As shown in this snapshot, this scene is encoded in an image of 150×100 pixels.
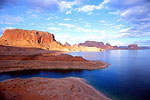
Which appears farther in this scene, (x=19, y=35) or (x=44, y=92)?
(x=19, y=35)

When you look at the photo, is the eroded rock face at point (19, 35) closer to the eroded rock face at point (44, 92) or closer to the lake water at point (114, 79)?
the lake water at point (114, 79)

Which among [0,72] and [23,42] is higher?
[23,42]

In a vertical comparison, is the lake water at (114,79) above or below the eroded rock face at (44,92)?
below

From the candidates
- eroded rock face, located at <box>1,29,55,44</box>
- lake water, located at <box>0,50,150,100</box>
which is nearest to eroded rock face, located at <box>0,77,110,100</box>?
lake water, located at <box>0,50,150,100</box>

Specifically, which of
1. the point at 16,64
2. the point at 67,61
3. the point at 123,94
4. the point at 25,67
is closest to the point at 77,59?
the point at 67,61

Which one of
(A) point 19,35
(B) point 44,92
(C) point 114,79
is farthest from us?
(A) point 19,35

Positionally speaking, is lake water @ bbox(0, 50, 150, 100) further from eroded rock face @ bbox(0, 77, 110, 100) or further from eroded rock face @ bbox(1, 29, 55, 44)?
eroded rock face @ bbox(1, 29, 55, 44)

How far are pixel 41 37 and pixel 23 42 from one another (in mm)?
32710

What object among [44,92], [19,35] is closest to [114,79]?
[44,92]

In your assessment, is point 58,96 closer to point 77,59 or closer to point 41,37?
point 77,59

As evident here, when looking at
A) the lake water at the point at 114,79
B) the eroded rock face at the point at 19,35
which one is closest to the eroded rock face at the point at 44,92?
the lake water at the point at 114,79

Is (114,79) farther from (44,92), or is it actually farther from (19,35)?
(19,35)

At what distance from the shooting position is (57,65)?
2945 centimetres

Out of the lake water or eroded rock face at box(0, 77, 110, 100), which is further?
the lake water
